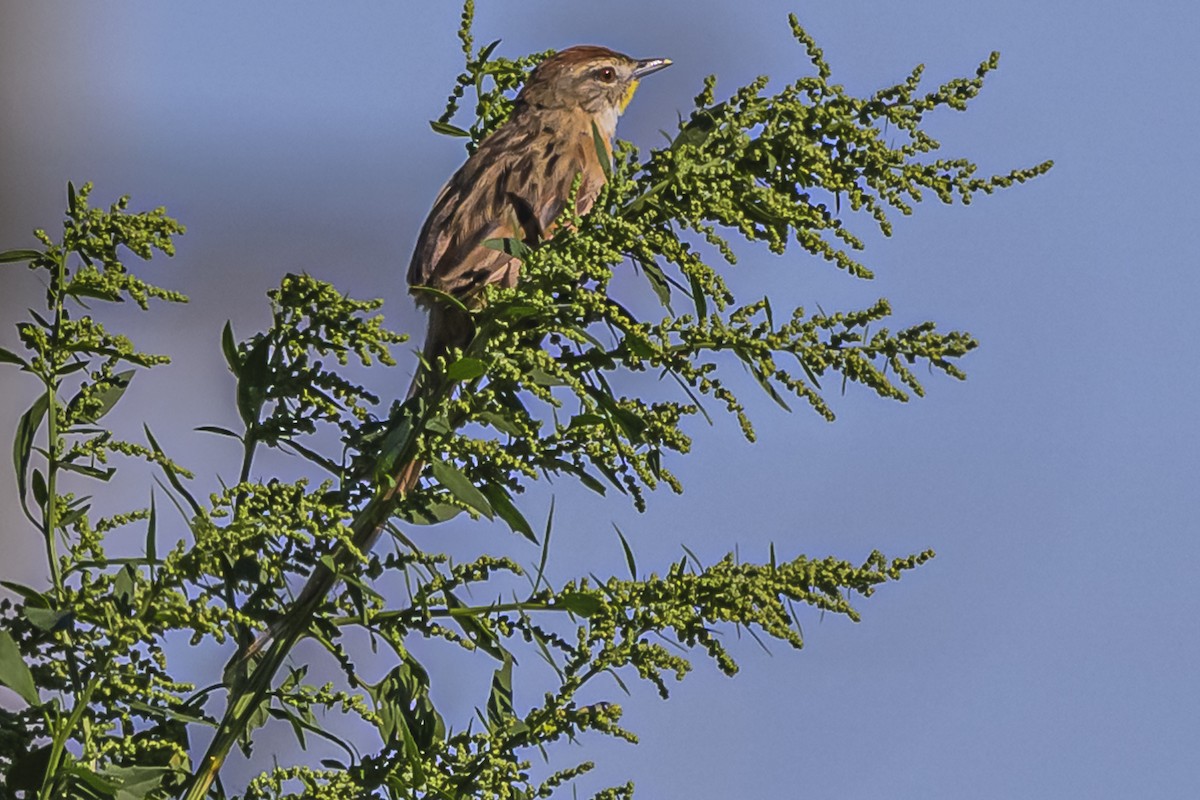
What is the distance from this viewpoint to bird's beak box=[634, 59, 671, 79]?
5.64 m

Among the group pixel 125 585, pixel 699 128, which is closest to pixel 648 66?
pixel 699 128

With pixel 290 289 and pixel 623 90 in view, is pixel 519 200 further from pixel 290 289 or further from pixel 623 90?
pixel 290 289

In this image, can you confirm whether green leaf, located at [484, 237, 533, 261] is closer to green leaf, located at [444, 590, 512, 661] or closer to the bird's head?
green leaf, located at [444, 590, 512, 661]

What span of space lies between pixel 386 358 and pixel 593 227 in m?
0.29

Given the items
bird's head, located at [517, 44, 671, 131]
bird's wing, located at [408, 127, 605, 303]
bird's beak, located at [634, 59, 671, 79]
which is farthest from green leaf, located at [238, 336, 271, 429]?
bird's beak, located at [634, 59, 671, 79]

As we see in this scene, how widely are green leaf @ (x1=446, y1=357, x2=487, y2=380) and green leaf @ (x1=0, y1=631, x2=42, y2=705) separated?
59 centimetres

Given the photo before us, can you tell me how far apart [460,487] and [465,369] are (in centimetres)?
14

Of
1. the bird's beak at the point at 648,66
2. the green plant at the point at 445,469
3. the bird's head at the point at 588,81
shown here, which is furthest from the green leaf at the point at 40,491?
the bird's beak at the point at 648,66

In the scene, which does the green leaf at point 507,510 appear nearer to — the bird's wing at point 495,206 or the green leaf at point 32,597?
the green leaf at point 32,597

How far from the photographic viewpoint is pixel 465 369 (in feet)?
6.49

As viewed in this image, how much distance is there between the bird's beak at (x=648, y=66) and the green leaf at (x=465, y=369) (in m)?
3.79

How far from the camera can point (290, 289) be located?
2.15 metres

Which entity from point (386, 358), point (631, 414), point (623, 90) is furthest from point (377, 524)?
point (623, 90)

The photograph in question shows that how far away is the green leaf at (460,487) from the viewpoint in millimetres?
1973
